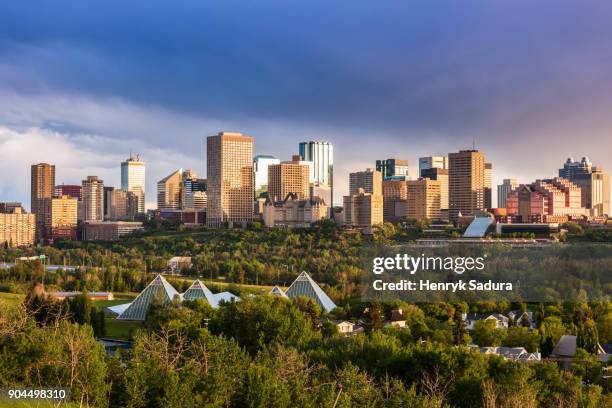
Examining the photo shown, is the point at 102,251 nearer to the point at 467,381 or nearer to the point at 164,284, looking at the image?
the point at 164,284

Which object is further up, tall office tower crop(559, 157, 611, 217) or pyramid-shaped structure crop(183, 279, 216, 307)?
tall office tower crop(559, 157, 611, 217)

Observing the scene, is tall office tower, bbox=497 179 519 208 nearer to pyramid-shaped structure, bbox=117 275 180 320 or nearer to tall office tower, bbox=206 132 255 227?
tall office tower, bbox=206 132 255 227

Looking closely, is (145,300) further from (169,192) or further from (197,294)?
(169,192)

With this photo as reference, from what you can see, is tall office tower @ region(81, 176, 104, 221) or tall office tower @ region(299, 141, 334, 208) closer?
tall office tower @ region(81, 176, 104, 221)

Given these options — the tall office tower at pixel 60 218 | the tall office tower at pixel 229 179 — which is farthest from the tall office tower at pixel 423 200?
the tall office tower at pixel 60 218

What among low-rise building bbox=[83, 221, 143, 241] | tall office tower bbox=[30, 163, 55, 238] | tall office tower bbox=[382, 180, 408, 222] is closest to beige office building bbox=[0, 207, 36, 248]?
low-rise building bbox=[83, 221, 143, 241]
